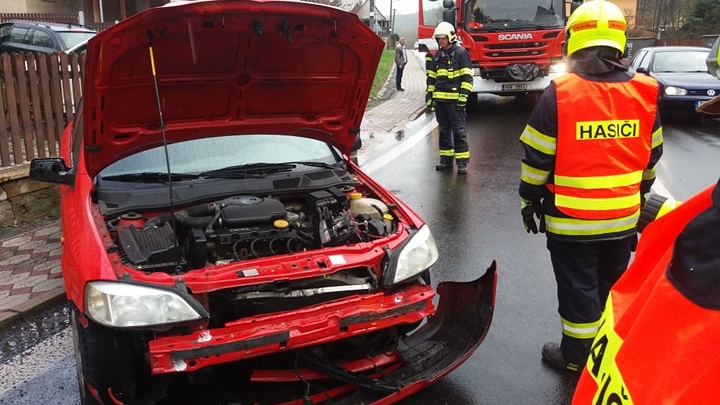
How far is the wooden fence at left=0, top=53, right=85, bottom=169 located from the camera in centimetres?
563

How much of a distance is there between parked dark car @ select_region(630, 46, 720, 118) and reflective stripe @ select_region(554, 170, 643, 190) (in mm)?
7959

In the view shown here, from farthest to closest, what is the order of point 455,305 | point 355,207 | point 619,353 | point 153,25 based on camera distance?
point 355,207, point 455,305, point 153,25, point 619,353

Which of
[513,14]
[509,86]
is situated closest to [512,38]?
[513,14]

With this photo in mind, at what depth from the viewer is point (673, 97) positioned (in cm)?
1098

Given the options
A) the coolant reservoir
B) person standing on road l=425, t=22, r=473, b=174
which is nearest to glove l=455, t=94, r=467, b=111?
person standing on road l=425, t=22, r=473, b=174

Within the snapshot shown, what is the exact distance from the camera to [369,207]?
347cm

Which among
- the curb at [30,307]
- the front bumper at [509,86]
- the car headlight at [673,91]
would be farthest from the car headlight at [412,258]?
the front bumper at [509,86]

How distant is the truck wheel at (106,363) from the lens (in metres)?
2.56

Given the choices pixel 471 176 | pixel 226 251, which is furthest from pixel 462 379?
pixel 471 176

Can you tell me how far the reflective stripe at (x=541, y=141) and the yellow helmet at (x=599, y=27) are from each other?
17.8 inches

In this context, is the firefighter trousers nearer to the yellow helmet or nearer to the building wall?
the yellow helmet

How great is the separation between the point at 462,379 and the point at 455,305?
40cm

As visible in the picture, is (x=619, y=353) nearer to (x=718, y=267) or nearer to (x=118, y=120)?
(x=718, y=267)

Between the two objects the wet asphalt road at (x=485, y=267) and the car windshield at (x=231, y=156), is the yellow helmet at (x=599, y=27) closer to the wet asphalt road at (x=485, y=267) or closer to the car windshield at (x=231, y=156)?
the wet asphalt road at (x=485, y=267)
